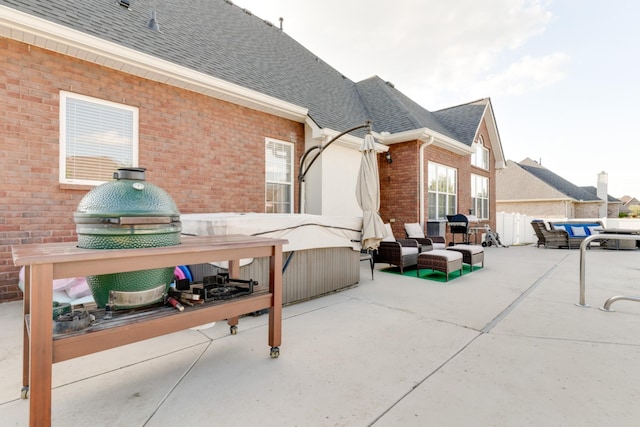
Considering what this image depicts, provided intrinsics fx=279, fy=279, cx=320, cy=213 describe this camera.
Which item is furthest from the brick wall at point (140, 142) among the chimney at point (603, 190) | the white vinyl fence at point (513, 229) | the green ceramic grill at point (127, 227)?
the chimney at point (603, 190)

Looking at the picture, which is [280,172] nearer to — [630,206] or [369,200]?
[369,200]

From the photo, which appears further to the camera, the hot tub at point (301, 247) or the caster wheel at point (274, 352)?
the hot tub at point (301, 247)

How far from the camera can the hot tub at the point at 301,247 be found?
355 cm

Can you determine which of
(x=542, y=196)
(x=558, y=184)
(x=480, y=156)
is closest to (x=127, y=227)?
(x=480, y=156)

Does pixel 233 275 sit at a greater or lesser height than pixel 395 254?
greater

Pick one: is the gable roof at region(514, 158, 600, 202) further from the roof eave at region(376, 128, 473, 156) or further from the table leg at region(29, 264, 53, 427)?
the table leg at region(29, 264, 53, 427)

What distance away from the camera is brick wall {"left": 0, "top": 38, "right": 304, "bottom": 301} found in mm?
4051

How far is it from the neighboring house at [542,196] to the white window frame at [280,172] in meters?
25.8

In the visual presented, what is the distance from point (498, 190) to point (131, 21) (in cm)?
3078

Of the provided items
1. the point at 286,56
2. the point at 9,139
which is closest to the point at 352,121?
the point at 286,56

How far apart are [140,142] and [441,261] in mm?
6256

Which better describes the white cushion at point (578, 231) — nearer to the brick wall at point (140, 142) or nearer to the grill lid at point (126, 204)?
the brick wall at point (140, 142)

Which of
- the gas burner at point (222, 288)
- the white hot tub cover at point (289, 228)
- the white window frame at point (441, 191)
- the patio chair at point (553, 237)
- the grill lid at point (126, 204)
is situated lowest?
the patio chair at point (553, 237)

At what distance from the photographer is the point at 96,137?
4777 millimetres
